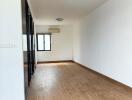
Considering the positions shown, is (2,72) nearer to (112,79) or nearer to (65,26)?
(112,79)

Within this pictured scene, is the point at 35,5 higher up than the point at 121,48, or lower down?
higher up

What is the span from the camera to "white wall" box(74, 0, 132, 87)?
3.96 meters

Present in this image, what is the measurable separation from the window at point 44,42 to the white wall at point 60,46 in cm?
20

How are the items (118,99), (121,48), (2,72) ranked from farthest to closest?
1. (121,48)
2. (118,99)
3. (2,72)

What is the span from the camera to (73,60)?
10.6 meters

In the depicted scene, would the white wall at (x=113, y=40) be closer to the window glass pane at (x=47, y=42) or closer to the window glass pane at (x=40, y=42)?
the window glass pane at (x=47, y=42)

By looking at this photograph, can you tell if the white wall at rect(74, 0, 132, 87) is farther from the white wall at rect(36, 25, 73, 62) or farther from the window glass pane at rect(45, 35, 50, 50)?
the window glass pane at rect(45, 35, 50, 50)

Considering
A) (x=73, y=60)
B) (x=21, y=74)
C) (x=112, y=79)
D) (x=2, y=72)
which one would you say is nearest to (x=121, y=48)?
(x=112, y=79)

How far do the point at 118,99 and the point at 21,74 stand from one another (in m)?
2.05

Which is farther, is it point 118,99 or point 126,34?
point 126,34

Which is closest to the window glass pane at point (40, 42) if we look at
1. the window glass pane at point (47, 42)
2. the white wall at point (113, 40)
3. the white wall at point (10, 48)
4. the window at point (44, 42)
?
the window at point (44, 42)

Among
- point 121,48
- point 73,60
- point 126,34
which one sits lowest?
point 73,60

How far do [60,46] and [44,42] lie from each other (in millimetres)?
1093

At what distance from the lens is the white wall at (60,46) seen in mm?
10446
